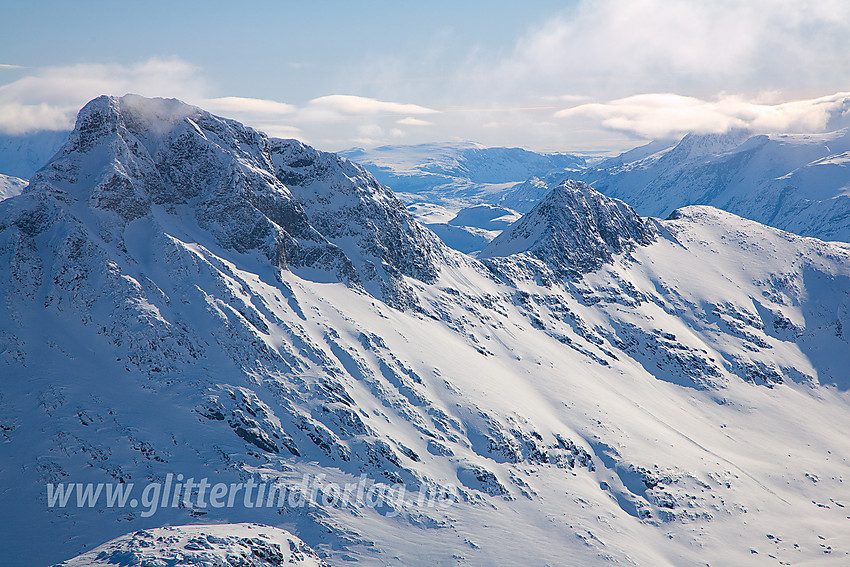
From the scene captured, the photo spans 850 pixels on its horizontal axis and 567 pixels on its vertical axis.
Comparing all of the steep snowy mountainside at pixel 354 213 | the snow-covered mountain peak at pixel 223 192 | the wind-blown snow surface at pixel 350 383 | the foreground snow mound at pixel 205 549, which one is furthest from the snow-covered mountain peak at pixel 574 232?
the foreground snow mound at pixel 205 549

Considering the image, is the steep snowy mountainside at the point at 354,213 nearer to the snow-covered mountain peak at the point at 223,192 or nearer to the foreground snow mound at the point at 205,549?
the snow-covered mountain peak at the point at 223,192

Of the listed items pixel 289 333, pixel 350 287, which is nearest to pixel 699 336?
pixel 350 287

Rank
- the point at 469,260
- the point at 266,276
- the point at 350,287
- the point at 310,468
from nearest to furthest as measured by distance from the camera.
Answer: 1. the point at 310,468
2. the point at 266,276
3. the point at 350,287
4. the point at 469,260

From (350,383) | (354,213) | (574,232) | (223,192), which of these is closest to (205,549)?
(350,383)

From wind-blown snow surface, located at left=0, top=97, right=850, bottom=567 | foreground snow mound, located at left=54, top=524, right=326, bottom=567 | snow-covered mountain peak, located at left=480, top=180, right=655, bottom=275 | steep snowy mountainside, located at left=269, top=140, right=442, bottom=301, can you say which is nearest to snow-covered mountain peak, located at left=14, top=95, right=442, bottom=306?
steep snowy mountainside, located at left=269, top=140, right=442, bottom=301

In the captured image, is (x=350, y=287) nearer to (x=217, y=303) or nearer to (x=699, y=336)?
(x=217, y=303)

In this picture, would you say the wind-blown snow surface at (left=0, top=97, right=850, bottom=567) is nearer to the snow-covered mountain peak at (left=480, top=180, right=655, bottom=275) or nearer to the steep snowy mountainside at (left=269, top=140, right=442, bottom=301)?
the steep snowy mountainside at (left=269, top=140, right=442, bottom=301)
